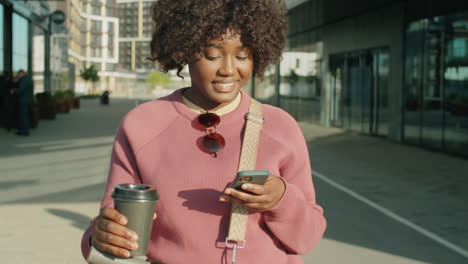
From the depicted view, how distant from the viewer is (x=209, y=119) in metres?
1.90

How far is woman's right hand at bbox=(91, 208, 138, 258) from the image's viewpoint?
5.47ft

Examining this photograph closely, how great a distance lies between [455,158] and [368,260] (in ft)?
32.3

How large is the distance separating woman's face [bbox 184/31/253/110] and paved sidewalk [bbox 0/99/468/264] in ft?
13.2

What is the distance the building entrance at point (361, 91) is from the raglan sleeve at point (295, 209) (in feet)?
62.5

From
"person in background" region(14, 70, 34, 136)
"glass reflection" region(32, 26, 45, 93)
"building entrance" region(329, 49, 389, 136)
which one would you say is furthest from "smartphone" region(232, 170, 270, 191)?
"glass reflection" region(32, 26, 45, 93)

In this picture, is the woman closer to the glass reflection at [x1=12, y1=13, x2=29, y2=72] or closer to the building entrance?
the building entrance

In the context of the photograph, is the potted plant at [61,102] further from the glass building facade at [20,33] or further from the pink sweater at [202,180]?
the pink sweater at [202,180]

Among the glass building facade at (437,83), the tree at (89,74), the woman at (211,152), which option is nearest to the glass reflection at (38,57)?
the glass building facade at (437,83)

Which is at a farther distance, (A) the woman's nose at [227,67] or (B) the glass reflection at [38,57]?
(B) the glass reflection at [38,57]

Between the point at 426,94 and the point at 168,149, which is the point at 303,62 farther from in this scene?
the point at 168,149

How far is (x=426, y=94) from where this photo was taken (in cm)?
1759

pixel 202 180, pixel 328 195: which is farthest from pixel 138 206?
pixel 328 195

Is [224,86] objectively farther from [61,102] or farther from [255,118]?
[61,102]

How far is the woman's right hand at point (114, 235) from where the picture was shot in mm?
1668
